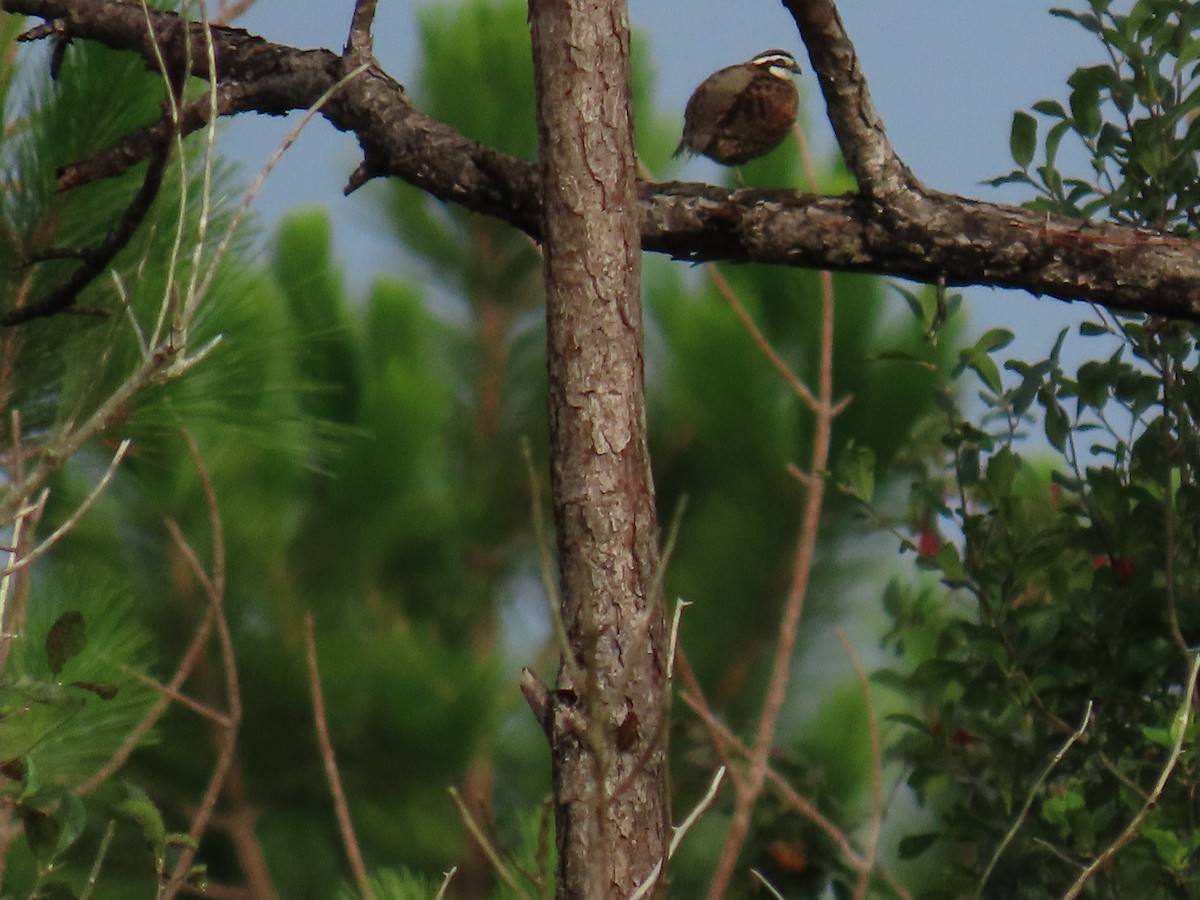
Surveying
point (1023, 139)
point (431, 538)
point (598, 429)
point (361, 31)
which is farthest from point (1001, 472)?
point (431, 538)

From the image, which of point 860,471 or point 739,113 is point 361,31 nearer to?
point 860,471

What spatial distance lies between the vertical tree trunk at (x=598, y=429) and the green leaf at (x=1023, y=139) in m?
0.54

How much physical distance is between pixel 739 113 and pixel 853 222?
1214 mm

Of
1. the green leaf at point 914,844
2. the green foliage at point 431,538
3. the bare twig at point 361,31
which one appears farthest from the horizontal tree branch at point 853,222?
the green foliage at point 431,538

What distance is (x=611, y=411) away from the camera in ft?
3.42

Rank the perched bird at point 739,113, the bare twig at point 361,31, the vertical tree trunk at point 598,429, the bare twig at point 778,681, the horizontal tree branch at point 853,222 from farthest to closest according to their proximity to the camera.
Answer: the perched bird at point 739,113
the bare twig at point 361,31
the horizontal tree branch at point 853,222
the bare twig at point 778,681
the vertical tree trunk at point 598,429

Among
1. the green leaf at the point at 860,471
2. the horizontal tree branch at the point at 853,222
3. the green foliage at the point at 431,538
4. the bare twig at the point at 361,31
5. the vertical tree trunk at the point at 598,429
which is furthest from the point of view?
the green foliage at the point at 431,538

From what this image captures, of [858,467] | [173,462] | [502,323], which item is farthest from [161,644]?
[858,467]

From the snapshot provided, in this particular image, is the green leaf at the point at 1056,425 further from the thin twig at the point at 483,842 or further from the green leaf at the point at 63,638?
the green leaf at the point at 63,638

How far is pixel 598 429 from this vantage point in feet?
3.40

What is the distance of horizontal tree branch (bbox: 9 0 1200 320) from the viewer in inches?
49.3

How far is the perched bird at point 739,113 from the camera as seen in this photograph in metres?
2.45

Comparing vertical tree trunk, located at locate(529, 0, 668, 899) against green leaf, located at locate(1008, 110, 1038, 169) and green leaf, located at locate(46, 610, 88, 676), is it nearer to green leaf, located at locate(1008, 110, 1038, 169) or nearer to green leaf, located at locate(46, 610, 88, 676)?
green leaf, located at locate(46, 610, 88, 676)

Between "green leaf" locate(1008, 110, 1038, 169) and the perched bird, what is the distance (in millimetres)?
924
